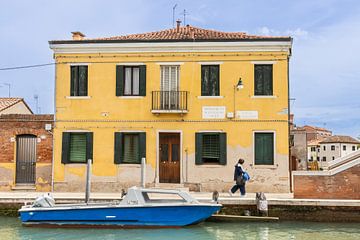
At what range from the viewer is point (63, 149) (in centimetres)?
2061

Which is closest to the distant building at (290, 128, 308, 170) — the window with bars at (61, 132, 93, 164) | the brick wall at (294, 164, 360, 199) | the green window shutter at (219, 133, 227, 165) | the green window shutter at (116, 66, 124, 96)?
the green window shutter at (219, 133, 227, 165)

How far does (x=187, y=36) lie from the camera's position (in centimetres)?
2084

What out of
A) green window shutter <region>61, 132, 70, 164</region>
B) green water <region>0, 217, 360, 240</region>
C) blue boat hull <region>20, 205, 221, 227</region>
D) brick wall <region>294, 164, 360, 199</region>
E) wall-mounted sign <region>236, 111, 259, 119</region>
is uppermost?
wall-mounted sign <region>236, 111, 259, 119</region>

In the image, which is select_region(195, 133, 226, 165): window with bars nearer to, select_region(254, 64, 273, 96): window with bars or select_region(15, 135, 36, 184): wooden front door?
select_region(254, 64, 273, 96): window with bars

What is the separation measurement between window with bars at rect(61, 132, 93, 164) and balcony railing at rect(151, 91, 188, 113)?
2.99m

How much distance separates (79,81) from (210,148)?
608 cm

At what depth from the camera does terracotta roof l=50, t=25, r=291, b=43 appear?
66.0 feet

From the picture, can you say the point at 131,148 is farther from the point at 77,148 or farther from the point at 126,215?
the point at 126,215

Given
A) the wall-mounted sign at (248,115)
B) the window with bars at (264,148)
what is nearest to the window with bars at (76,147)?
the wall-mounted sign at (248,115)

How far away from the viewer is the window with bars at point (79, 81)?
20.8 metres

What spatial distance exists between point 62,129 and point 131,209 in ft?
21.1

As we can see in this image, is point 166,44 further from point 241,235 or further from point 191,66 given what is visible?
point 241,235

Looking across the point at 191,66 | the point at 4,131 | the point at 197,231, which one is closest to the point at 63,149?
the point at 4,131

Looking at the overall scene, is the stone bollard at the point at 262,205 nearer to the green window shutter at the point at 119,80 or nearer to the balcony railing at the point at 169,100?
the balcony railing at the point at 169,100
